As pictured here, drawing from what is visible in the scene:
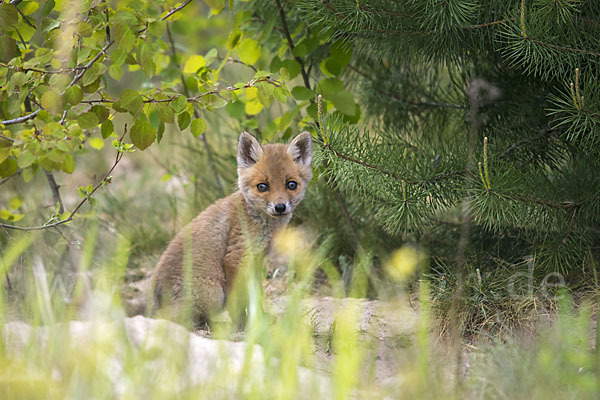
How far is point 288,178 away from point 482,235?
1.58 meters

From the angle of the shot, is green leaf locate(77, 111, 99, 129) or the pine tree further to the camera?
the pine tree

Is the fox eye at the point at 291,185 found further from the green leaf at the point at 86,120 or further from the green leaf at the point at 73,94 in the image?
the green leaf at the point at 73,94

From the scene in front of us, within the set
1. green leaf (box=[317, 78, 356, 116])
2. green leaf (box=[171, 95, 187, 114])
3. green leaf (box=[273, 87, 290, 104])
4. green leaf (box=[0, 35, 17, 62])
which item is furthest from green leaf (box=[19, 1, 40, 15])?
green leaf (box=[317, 78, 356, 116])

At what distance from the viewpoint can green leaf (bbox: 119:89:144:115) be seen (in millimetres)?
3336

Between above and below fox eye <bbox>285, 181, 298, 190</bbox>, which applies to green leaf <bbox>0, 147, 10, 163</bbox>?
below

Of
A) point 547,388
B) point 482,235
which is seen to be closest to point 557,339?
point 547,388

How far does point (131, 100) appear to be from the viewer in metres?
3.34

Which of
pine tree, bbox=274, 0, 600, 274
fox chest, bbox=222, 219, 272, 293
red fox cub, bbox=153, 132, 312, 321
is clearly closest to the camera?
pine tree, bbox=274, 0, 600, 274

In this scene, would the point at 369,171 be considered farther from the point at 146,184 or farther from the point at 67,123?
the point at 146,184

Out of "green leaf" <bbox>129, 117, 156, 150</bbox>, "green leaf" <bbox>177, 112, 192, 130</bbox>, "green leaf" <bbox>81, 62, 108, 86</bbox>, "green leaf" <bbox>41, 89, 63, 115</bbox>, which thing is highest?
"green leaf" <bbox>81, 62, 108, 86</bbox>

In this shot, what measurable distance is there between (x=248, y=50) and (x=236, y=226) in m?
1.41

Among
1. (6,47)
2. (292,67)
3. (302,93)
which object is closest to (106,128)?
(6,47)

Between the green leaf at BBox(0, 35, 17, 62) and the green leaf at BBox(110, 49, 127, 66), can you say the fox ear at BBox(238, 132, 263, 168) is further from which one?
the green leaf at BBox(0, 35, 17, 62)

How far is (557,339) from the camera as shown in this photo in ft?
8.76
